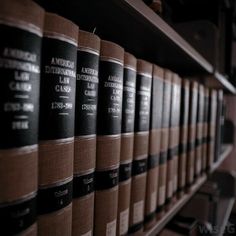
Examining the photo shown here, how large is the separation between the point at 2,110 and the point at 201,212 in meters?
1.16

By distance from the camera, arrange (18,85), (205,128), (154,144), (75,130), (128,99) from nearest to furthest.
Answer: (18,85), (75,130), (128,99), (154,144), (205,128)

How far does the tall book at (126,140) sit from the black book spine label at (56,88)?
0.18 metres

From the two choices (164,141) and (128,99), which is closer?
(128,99)

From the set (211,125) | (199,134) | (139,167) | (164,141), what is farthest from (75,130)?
(211,125)

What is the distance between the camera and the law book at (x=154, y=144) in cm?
62

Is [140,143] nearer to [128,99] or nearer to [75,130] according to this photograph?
[128,99]

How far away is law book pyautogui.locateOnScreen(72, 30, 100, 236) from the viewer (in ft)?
1.28

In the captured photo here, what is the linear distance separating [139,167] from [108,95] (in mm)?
214

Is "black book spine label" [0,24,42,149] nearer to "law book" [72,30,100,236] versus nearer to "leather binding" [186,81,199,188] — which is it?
"law book" [72,30,100,236]

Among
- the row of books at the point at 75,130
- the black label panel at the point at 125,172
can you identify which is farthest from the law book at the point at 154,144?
the black label panel at the point at 125,172

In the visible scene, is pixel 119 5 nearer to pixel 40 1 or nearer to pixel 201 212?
pixel 40 1

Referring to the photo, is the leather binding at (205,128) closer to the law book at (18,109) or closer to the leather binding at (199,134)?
the leather binding at (199,134)

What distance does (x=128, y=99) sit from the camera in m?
0.52

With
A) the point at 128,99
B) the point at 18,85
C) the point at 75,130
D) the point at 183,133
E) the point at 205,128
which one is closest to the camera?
the point at 18,85
